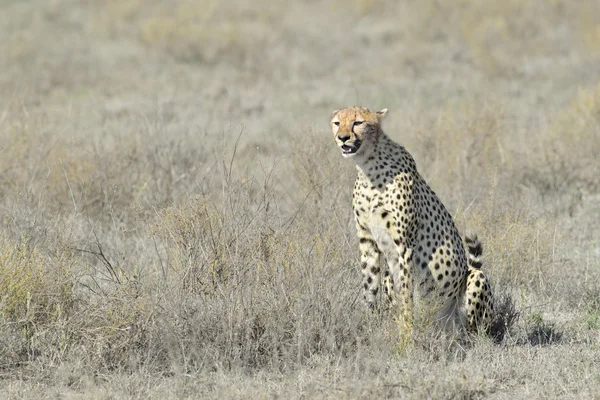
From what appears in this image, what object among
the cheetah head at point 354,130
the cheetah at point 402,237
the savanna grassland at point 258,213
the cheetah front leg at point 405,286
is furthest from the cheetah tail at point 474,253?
the cheetah head at point 354,130

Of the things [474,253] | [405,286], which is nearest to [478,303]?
Result: [474,253]

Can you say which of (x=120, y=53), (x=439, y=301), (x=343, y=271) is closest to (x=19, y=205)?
(x=343, y=271)

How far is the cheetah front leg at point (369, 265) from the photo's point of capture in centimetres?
488

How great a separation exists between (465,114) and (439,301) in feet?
13.7

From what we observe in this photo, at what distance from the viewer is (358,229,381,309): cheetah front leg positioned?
4.88m

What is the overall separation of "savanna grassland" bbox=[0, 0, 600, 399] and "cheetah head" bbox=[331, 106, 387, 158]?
388 mm

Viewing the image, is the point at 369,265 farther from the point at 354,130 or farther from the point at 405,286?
the point at 354,130

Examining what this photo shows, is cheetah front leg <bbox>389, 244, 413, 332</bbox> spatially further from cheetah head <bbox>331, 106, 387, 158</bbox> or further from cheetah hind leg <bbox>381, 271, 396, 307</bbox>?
cheetah head <bbox>331, 106, 387, 158</bbox>

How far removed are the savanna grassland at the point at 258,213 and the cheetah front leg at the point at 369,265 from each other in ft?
0.30

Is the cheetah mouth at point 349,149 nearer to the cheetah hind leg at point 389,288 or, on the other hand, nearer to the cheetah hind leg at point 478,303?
the cheetah hind leg at point 389,288

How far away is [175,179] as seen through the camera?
757 centimetres

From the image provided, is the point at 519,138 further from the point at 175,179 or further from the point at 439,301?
the point at 439,301

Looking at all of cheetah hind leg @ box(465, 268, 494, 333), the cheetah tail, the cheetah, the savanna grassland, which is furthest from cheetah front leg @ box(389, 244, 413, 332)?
the cheetah tail

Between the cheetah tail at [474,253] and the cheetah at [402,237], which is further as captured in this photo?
the cheetah tail at [474,253]
